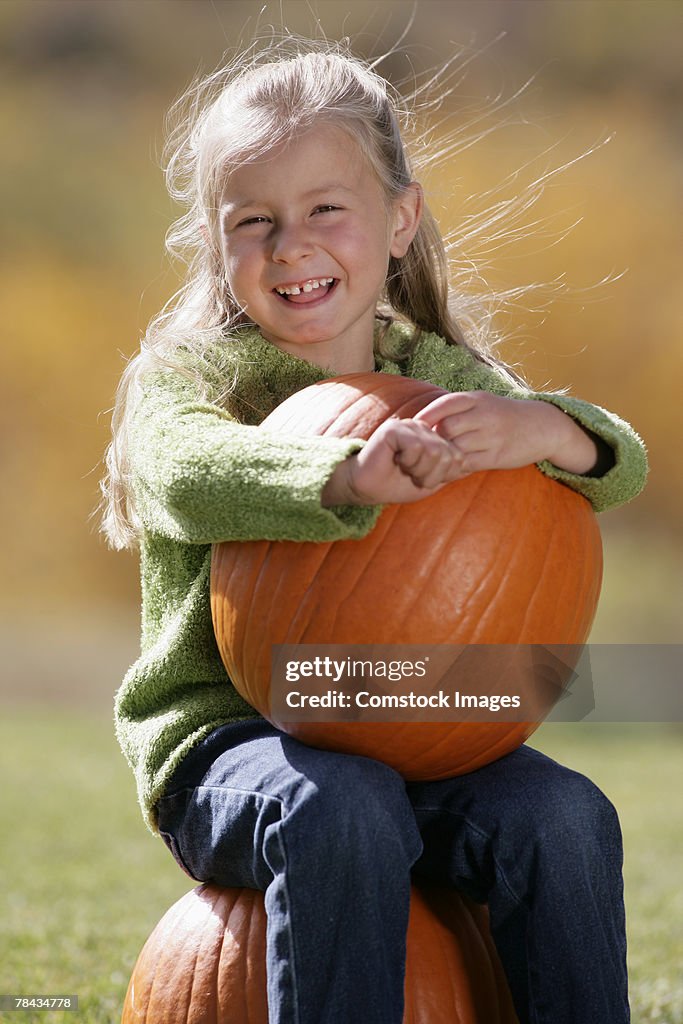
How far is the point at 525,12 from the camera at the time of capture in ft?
39.6

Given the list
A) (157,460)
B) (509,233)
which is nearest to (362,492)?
(157,460)

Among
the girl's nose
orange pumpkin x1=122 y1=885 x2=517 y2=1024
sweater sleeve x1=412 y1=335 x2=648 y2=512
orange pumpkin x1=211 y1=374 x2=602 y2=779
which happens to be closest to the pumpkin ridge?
orange pumpkin x1=211 y1=374 x2=602 y2=779

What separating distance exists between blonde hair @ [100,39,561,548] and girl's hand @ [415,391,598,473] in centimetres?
73

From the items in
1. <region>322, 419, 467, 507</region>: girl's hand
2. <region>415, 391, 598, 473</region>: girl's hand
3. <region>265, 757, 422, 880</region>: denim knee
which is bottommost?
<region>265, 757, 422, 880</region>: denim knee

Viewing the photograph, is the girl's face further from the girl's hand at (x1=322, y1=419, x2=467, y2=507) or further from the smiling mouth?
the girl's hand at (x1=322, y1=419, x2=467, y2=507)

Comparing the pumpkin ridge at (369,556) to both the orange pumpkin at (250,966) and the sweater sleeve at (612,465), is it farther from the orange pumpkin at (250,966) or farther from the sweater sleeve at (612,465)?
the orange pumpkin at (250,966)

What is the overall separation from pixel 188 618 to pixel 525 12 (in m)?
11.1

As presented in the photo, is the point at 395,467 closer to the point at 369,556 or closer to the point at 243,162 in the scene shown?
the point at 369,556

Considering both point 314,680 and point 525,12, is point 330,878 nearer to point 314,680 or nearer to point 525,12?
point 314,680

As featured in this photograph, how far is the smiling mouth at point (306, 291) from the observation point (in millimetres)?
2602

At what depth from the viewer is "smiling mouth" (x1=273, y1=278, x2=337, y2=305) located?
102 inches

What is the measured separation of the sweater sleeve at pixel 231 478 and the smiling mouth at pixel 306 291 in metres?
0.35

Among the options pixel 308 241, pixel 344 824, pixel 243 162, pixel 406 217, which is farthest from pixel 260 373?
pixel 344 824

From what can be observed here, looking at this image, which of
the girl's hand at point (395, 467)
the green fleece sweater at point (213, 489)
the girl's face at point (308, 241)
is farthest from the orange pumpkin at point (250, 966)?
the girl's face at point (308, 241)
